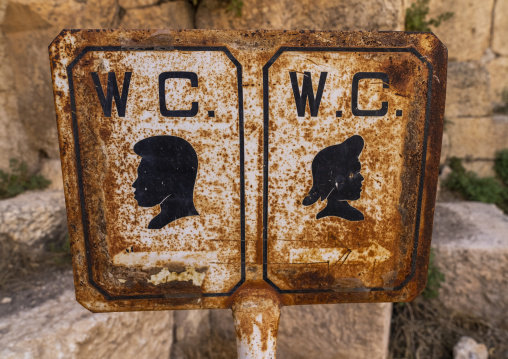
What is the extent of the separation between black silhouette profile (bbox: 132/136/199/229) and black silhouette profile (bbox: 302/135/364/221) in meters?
0.21

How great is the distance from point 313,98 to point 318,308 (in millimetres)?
1200

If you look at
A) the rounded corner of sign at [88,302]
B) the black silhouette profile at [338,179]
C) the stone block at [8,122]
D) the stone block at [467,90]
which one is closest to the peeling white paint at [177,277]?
the rounded corner of sign at [88,302]

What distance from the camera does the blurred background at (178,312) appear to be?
1.25 meters

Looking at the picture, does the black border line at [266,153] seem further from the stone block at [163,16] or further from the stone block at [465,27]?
the stone block at [465,27]


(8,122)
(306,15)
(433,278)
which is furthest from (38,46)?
A: (433,278)

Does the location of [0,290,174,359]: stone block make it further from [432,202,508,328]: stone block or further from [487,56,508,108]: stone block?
[487,56,508,108]: stone block

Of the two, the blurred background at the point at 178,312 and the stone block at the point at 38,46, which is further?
the stone block at the point at 38,46

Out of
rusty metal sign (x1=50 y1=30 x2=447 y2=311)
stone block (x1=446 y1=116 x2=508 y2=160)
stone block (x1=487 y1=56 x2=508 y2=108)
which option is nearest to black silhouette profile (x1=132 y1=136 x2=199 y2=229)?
rusty metal sign (x1=50 y1=30 x2=447 y2=311)

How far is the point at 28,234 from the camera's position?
143 cm

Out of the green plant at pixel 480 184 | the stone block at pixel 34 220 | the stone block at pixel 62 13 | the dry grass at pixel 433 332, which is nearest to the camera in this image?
the stone block at pixel 34 220

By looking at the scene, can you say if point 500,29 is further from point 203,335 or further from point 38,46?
point 38,46

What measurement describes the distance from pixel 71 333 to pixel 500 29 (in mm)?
3058

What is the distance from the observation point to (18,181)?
1708 millimetres

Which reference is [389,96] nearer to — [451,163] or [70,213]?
[70,213]
